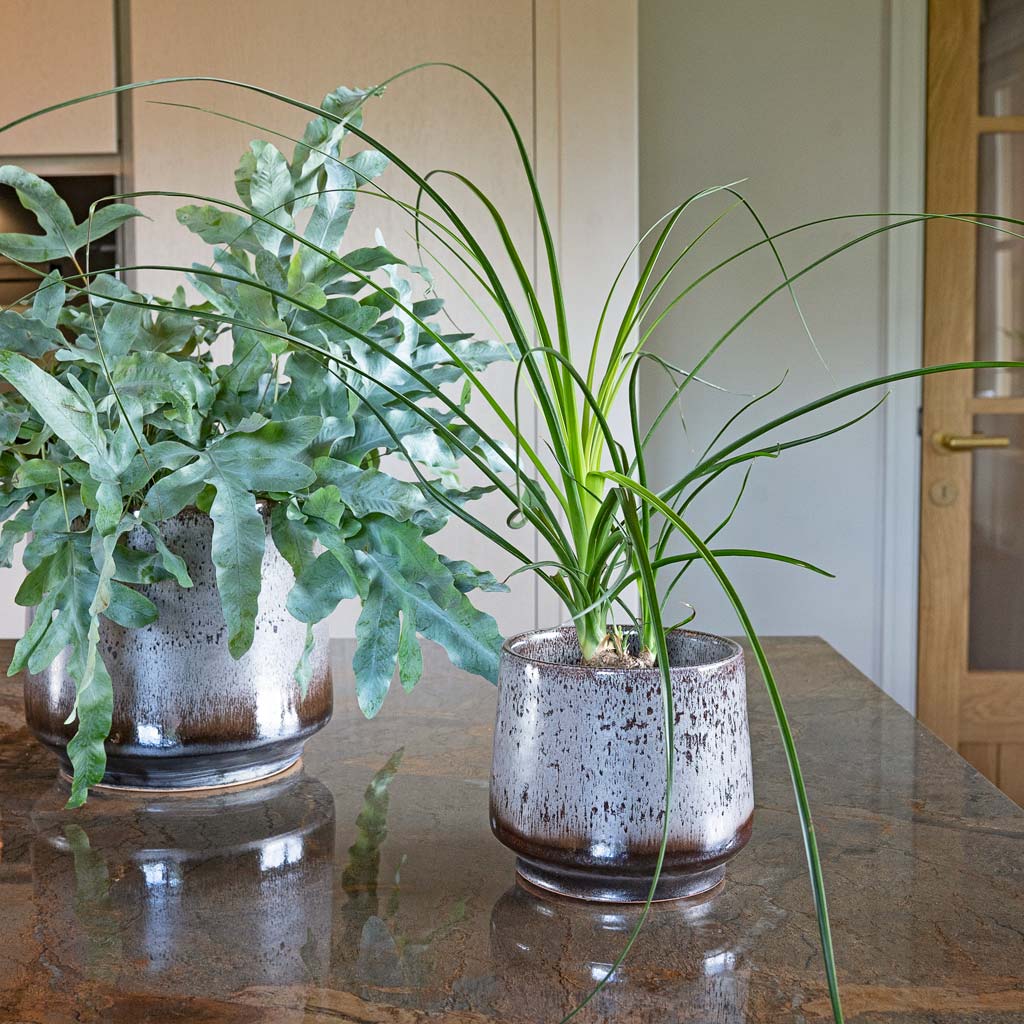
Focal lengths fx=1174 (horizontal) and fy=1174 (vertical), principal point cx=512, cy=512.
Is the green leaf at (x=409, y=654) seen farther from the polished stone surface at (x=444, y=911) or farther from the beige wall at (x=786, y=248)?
the beige wall at (x=786, y=248)

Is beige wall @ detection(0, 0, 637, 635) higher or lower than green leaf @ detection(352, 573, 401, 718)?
higher

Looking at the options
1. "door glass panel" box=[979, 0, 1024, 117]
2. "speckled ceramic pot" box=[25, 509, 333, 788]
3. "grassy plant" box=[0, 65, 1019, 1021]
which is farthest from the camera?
"door glass panel" box=[979, 0, 1024, 117]

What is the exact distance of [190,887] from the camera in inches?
24.9

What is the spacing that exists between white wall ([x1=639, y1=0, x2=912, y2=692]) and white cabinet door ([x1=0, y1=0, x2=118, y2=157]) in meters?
1.17

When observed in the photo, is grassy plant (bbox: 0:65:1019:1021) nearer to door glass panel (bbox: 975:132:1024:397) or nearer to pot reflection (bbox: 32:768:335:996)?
pot reflection (bbox: 32:768:335:996)

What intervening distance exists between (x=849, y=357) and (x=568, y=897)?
89.9 inches

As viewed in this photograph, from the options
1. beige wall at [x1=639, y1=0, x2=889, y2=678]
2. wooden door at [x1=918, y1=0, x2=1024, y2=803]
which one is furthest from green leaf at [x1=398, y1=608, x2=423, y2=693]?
wooden door at [x1=918, y1=0, x2=1024, y2=803]

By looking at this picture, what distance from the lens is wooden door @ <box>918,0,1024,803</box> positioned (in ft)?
8.45

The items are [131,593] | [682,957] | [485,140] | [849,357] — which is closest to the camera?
[682,957]

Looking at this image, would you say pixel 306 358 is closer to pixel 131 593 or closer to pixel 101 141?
pixel 131 593

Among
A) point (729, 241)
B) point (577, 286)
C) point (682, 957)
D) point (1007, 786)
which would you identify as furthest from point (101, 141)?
point (1007, 786)

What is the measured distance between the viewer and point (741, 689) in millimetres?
594

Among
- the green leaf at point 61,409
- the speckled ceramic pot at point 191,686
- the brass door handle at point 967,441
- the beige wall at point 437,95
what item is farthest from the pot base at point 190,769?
the brass door handle at point 967,441

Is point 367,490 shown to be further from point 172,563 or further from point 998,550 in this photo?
point 998,550
